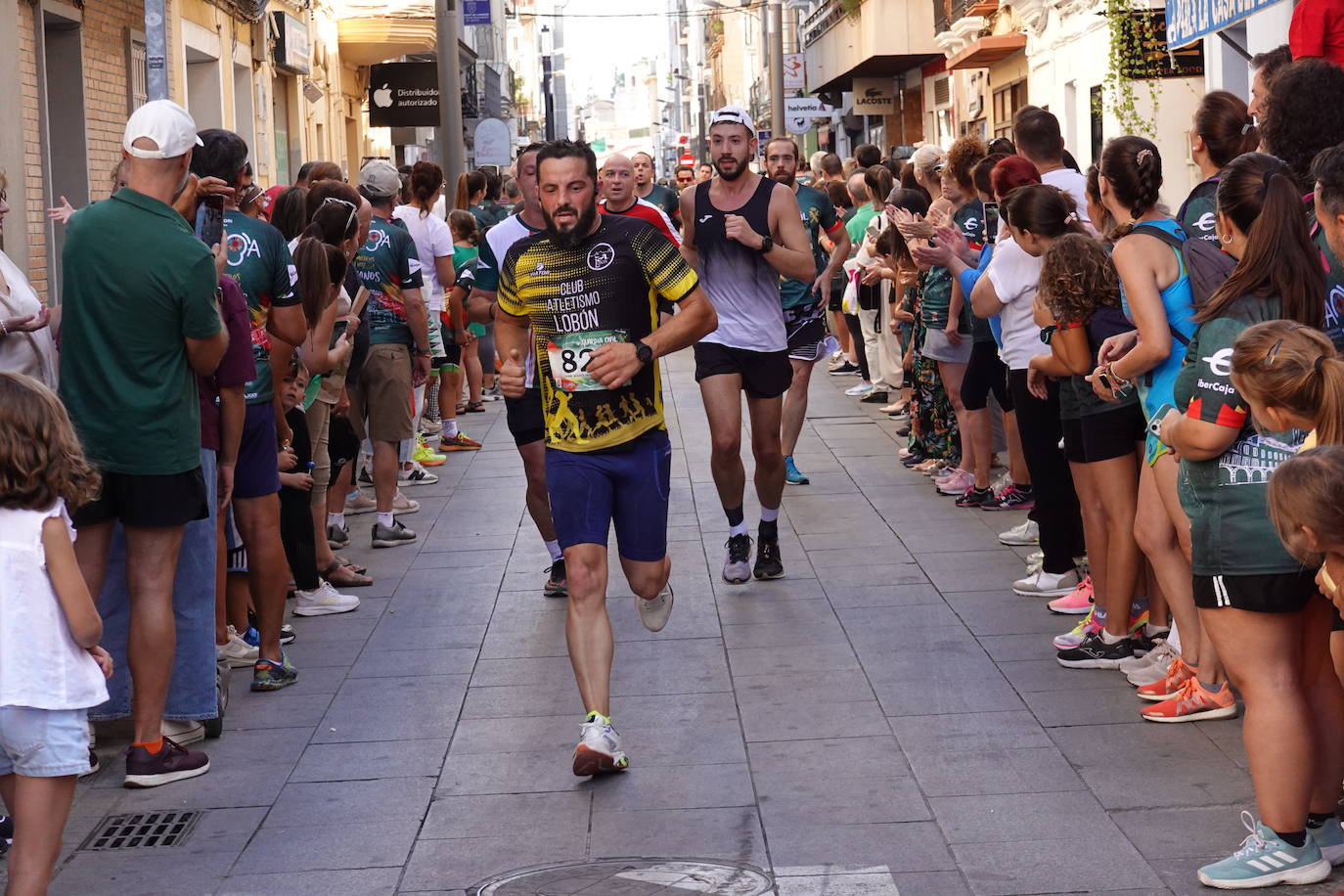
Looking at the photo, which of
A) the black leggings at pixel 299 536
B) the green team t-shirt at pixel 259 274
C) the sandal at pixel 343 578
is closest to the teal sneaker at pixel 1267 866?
the green team t-shirt at pixel 259 274

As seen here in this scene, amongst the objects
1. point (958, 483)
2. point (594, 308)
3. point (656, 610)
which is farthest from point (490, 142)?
point (594, 308)

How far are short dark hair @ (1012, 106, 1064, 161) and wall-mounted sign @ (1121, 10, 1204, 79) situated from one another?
23.3 feet

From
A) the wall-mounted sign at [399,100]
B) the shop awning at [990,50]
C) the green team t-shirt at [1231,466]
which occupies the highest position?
the shop awning at [990,50]

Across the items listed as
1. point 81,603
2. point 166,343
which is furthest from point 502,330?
point 81,603

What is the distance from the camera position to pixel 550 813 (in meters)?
5.35

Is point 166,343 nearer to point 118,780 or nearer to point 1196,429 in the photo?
point 118,780

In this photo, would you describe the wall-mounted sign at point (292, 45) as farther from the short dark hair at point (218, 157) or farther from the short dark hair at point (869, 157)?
the short dark hair at point (218, 157)

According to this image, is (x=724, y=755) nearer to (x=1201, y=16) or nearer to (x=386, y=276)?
(x=386, y=276)

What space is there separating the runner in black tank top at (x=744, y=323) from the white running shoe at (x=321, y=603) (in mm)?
1847

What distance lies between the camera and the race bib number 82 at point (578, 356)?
5.87 m

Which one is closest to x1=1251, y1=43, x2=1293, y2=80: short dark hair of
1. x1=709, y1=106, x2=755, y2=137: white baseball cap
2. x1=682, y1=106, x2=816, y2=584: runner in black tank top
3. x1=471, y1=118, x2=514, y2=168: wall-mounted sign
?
x1=682, y1=106, x2=816, y2=584: runner in black tank top

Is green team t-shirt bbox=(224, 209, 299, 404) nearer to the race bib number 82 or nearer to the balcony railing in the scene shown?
the race bib number 82

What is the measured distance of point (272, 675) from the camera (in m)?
6.96

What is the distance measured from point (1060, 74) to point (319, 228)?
637 inches
